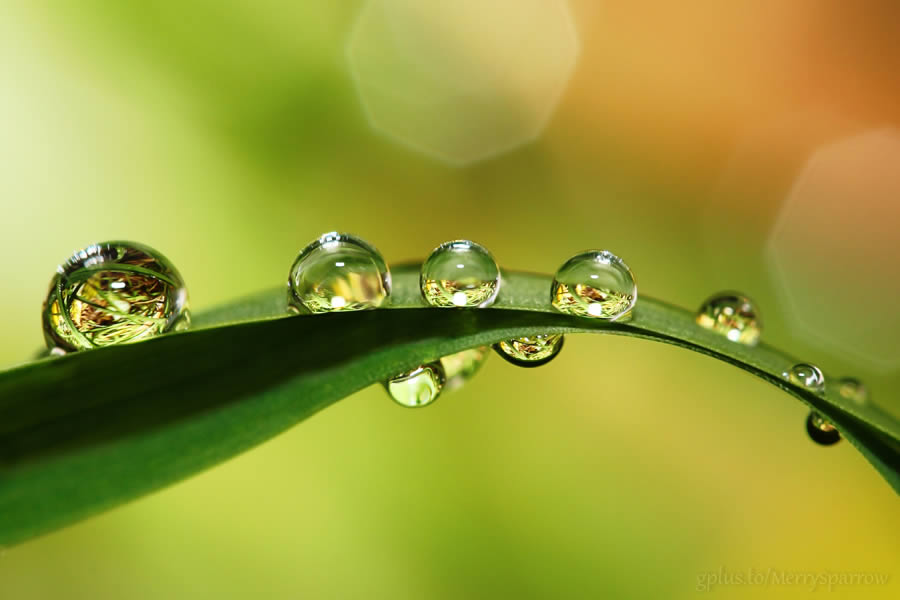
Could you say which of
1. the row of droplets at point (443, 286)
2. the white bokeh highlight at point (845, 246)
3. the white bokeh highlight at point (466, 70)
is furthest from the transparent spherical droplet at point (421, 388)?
the white bokeh highlight at point (845, 246)

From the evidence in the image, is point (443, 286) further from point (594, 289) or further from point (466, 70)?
point (466, 70)

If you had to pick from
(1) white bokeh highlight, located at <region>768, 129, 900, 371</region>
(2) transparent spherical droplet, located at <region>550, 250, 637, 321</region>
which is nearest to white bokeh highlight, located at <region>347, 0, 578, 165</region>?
(1) white bokeh highlight, located at <region>768, 129, 900, 371</region>

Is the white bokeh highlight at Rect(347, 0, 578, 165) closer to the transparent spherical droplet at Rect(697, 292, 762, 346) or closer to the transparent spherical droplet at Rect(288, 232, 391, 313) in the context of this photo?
the transparent spherical droplet at Rect(697, 292, 762, 346)

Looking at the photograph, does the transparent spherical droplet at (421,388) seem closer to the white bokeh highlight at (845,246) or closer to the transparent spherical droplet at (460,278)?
the transparent spherical droplet at (460,278)

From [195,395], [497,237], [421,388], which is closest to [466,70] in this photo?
[497,237]

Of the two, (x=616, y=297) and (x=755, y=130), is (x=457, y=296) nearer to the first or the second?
(x=616, y=297)

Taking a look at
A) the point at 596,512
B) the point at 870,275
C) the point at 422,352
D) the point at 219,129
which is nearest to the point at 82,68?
the point at 219,129
